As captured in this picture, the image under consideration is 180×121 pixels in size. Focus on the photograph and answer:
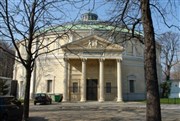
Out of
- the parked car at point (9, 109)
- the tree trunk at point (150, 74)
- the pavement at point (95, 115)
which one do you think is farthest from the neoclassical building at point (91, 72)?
the tree trunk at point (150, 74)

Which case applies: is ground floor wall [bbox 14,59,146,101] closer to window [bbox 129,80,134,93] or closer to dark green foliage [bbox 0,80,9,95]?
window [bbox 129,80,134,93]

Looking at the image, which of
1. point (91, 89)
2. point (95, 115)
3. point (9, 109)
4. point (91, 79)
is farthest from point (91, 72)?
point (9, 109)

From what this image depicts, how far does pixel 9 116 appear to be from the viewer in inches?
691

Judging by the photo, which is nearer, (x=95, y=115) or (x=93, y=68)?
(x=95, y=115)

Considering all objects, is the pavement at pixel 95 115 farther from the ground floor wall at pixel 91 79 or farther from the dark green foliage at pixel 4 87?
the dark green foliage at pixel 4 87

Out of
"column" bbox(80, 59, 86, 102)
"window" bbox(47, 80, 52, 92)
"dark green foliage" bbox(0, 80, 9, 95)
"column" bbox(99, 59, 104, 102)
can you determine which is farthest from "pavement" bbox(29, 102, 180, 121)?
"dark green foliage" bbox(0, 80, 9, 95)

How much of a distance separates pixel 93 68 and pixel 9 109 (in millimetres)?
40648

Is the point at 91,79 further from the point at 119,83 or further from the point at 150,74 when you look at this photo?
the point at 150,74

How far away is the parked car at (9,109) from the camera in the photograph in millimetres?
17125

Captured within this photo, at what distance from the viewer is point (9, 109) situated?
1766 cm

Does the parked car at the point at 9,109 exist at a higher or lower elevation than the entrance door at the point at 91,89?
lower

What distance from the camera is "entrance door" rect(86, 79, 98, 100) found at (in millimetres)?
56259

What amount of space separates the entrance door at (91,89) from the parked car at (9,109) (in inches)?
1463

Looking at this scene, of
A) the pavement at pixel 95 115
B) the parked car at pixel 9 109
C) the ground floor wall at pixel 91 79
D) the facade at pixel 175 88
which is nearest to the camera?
the parked car at pixel 9 109
